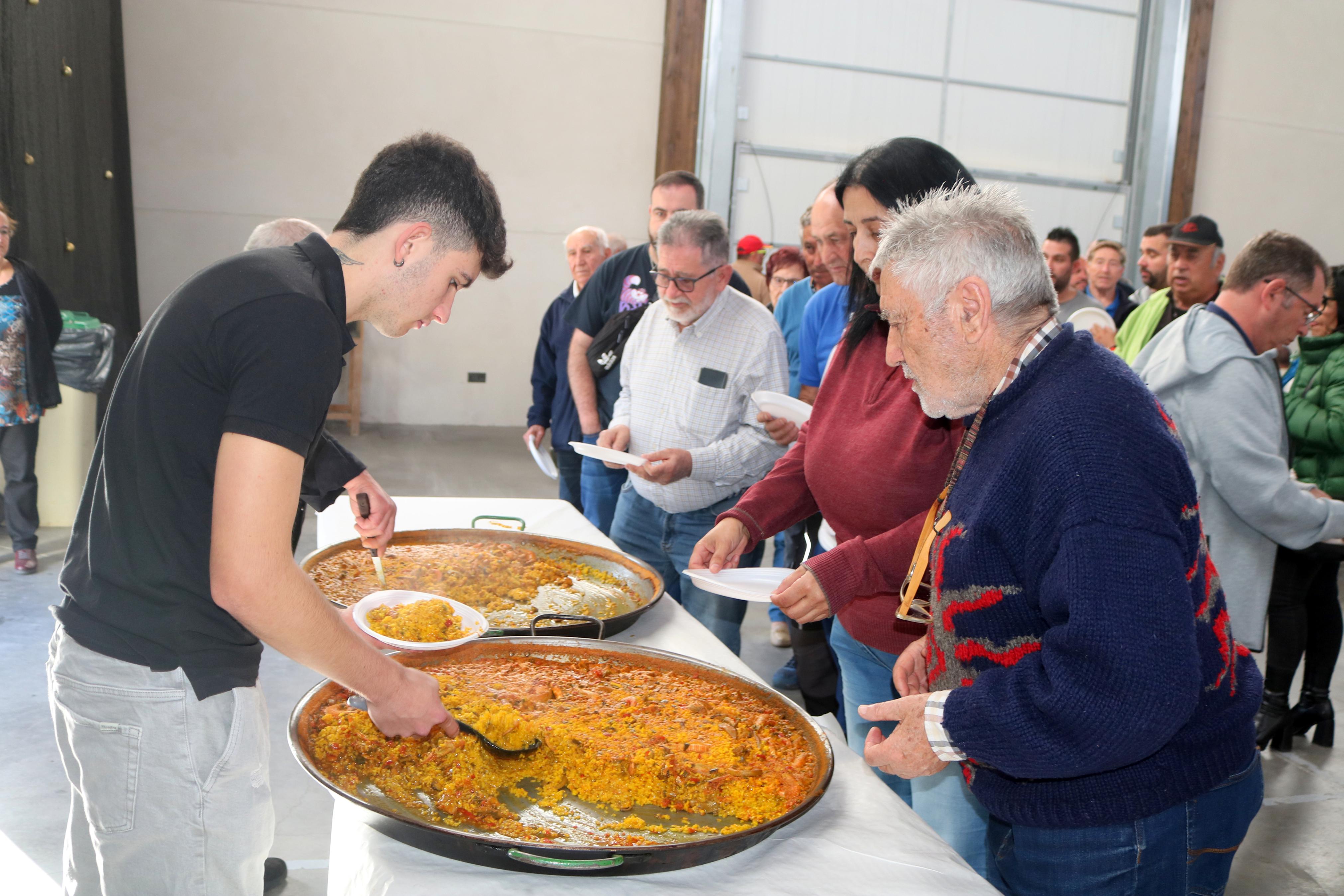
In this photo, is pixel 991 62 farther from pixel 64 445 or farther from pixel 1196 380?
pixel 64 445

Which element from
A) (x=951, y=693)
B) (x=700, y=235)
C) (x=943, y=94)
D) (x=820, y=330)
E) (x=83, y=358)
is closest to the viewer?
(x=951, y=693)

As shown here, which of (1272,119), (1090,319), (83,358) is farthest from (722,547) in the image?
(1272,119)

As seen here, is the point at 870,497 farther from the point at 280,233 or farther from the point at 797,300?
the point at 797,300

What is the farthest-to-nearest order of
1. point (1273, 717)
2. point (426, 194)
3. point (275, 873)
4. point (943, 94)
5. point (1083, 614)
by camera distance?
1. point (943, 94)
2. point (1273, 717)
3. point (275, 873)
4. point (426, 194)
5. point (1083, 614)

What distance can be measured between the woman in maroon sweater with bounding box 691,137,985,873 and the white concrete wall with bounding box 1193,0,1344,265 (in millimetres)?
8434

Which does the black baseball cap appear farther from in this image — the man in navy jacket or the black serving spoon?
the black serving spoon

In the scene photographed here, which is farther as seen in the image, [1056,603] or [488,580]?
[488,580]

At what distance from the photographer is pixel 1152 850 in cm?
109

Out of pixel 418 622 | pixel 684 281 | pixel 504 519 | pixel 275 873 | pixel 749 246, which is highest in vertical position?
pixel 749 246

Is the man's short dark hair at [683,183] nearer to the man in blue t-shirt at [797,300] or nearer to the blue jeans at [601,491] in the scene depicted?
the man in blue t-shirt at [797,300]

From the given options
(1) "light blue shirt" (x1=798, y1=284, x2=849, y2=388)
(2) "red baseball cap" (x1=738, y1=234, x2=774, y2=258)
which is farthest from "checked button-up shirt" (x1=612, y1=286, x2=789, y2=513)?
(2) "red baseball cap" (x1=738, y1=234, x2=774, y2=258)

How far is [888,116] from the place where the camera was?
26.8ft

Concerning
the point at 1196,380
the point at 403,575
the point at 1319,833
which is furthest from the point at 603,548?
the point at 1319,833

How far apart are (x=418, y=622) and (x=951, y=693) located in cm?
85
